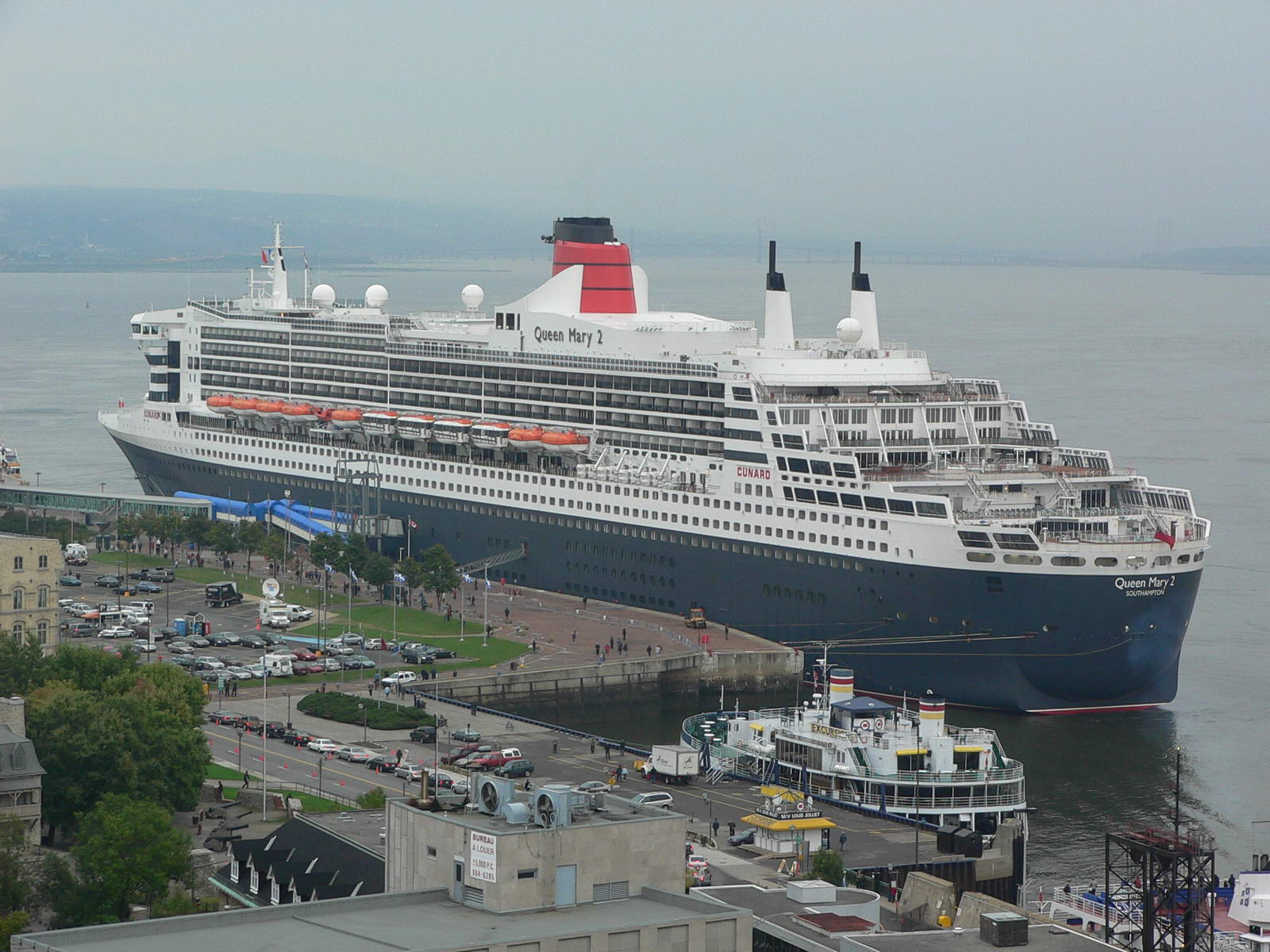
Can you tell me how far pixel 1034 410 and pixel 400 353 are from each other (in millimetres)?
60895

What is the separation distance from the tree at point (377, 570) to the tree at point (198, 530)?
9860 mm

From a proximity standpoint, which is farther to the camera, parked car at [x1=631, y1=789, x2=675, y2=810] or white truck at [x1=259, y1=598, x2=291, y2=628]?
white truck at [x1=259, y1=598, x2=291, y2=628]

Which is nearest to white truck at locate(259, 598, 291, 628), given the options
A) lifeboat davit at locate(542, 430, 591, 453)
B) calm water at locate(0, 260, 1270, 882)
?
lifeboat davit at locate(542, 430, 591, 453)

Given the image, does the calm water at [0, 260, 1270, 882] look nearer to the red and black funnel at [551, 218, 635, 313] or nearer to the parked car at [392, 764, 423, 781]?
the parked car at [392, 764, 423, 781]

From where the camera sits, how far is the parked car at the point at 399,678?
62312mm

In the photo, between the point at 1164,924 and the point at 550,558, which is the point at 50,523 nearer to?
the point at 550,558

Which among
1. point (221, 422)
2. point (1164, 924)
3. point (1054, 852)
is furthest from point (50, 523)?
point (1164, 924)

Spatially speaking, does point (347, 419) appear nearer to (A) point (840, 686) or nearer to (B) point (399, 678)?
(B) point (399, 678)

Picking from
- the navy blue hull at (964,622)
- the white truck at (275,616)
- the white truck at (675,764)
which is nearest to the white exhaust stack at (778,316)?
the navy blue hull at (964,622)

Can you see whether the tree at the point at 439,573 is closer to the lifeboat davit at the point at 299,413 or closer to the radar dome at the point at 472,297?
the lifeboat davit at the point at 299,413

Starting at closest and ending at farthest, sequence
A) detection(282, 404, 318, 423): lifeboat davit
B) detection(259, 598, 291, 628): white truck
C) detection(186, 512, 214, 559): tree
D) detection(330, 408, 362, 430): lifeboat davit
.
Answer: detection(259, 598, 291, 628): white truck, detection(186, 512, 214, 559): tree, detection(330, 408, 362, 430): lifeboat davit, detection(282, 404, 318, 423): lifeboat davit

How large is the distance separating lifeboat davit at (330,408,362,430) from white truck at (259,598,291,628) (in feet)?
52.4

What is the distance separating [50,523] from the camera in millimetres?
88375

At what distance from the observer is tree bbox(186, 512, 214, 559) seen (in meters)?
83.2
